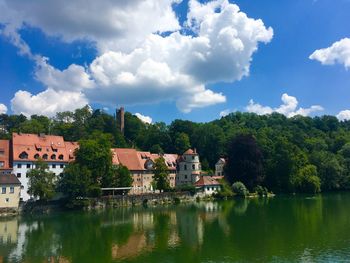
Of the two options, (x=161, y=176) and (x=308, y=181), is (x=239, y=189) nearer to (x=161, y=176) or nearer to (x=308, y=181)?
(x=161, y=176)

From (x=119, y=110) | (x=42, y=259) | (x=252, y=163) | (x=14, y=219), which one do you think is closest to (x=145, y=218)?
(x=14, y=219)

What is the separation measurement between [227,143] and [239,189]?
69.6 ft

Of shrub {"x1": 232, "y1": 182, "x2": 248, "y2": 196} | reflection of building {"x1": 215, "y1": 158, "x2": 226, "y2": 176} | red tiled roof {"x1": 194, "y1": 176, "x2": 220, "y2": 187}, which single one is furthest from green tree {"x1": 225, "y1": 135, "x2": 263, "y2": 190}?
reflection of building {"x1": 215, "y1": 158, "x2": 226, "y2": 176}

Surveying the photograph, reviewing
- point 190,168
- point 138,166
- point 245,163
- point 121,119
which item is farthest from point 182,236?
point 121,119

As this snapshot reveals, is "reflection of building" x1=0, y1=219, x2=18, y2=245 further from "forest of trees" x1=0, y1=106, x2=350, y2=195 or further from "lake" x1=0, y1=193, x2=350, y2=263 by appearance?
"forest of trees" x1=0, y1=106, x2=350, y2=195

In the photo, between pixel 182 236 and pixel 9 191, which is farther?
pixel 9 191

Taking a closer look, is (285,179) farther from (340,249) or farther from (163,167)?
(340,249)

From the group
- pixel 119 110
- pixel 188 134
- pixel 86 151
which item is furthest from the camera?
pixel 119 110

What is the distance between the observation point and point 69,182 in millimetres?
53594

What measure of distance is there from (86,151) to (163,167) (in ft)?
51.8

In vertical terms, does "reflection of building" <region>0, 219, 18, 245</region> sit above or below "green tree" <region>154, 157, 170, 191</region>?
below

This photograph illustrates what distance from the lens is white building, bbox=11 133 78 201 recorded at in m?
57.4

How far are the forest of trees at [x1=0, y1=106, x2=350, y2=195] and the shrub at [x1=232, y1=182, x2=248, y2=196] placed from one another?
20.4 feet

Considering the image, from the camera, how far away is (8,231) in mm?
37844
